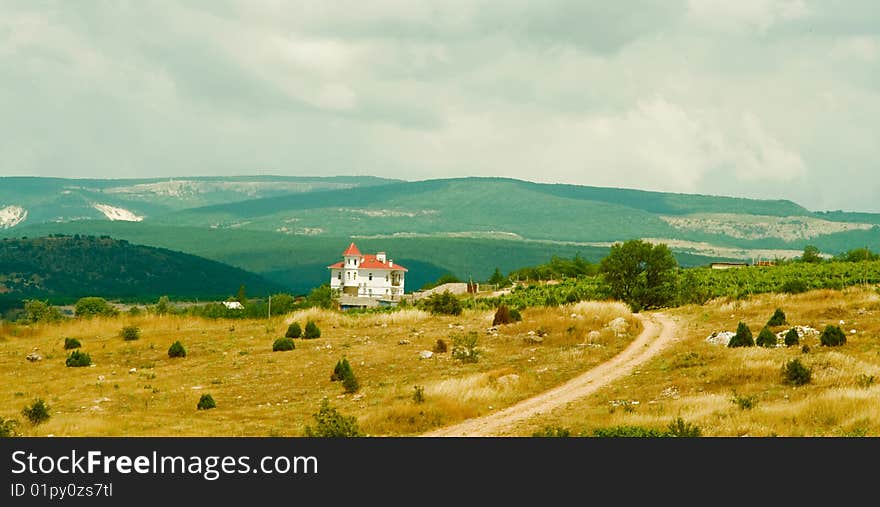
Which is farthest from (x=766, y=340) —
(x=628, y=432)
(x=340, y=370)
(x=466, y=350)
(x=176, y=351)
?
(x=176, y=351)

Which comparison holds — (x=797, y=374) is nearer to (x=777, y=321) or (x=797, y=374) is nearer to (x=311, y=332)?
(x=777, y=321)

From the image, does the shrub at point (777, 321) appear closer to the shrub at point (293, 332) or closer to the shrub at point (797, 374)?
the shrub at point (797, 374)

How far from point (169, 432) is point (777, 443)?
64.2 feet

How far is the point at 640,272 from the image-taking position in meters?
85.7

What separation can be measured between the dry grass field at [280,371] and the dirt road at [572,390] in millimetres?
672

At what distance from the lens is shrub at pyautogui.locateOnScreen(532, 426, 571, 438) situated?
26.6 metres

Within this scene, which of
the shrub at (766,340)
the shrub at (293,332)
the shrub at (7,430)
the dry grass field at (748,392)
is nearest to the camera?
the dry grass field at (748,392)

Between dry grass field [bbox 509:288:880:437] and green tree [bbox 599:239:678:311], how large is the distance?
3061cm

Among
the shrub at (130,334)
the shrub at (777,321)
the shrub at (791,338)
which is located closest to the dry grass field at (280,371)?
the shrub at (130,334)

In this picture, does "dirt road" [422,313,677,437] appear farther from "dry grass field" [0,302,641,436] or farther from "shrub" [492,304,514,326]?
"shrub" [492,304,514,326]

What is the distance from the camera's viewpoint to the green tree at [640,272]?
3258 inches

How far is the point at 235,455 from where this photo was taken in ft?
64.1

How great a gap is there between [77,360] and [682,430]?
1340 inches

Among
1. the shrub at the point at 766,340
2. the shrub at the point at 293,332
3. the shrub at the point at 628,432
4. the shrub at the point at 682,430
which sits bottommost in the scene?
the shrub at the point at 293,332
